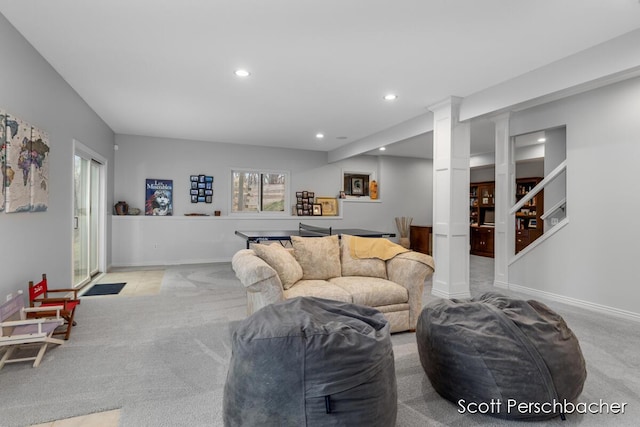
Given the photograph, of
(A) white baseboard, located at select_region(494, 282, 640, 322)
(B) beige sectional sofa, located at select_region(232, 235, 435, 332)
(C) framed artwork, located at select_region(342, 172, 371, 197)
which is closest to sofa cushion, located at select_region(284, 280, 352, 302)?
(B) beige sectional sofa, located at select_region(232, 235, 435, 332)

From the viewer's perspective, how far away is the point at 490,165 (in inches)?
330

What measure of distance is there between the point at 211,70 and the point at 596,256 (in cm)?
484

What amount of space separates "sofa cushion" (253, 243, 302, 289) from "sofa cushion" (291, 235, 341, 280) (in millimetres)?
179

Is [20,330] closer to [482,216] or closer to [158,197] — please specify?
[158,197]

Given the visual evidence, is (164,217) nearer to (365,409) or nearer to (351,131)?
(351,131)

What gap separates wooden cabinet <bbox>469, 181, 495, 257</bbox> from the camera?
8484 mm

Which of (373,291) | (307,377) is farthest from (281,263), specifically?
(307,377)

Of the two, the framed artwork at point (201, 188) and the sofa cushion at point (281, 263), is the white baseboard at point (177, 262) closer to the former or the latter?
the framed artwork at point (201, 188)

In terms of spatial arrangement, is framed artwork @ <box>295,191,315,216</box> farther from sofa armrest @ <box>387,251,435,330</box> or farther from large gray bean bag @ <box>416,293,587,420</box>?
large gray bean bag @ <box>416,293,587,420</box>

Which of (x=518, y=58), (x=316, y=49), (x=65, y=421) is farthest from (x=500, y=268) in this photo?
(x=65, y=421)

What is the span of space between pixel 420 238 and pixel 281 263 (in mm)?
6126

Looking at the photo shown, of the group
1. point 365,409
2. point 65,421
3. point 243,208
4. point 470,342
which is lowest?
point 65,421

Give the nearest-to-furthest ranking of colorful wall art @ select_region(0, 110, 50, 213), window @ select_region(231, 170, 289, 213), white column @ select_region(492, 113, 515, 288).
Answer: colorful wall art @ select_region(0, 110, 50, 213) < white column @ select_region(492, 113, 515, 288) < window @ select_region(231, 170, 289, 213)

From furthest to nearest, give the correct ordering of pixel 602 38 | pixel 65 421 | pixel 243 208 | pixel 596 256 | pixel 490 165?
pixel 490 165
pixel 243 208
pixel 596 256
pixel 602 38
pixel 65 421
